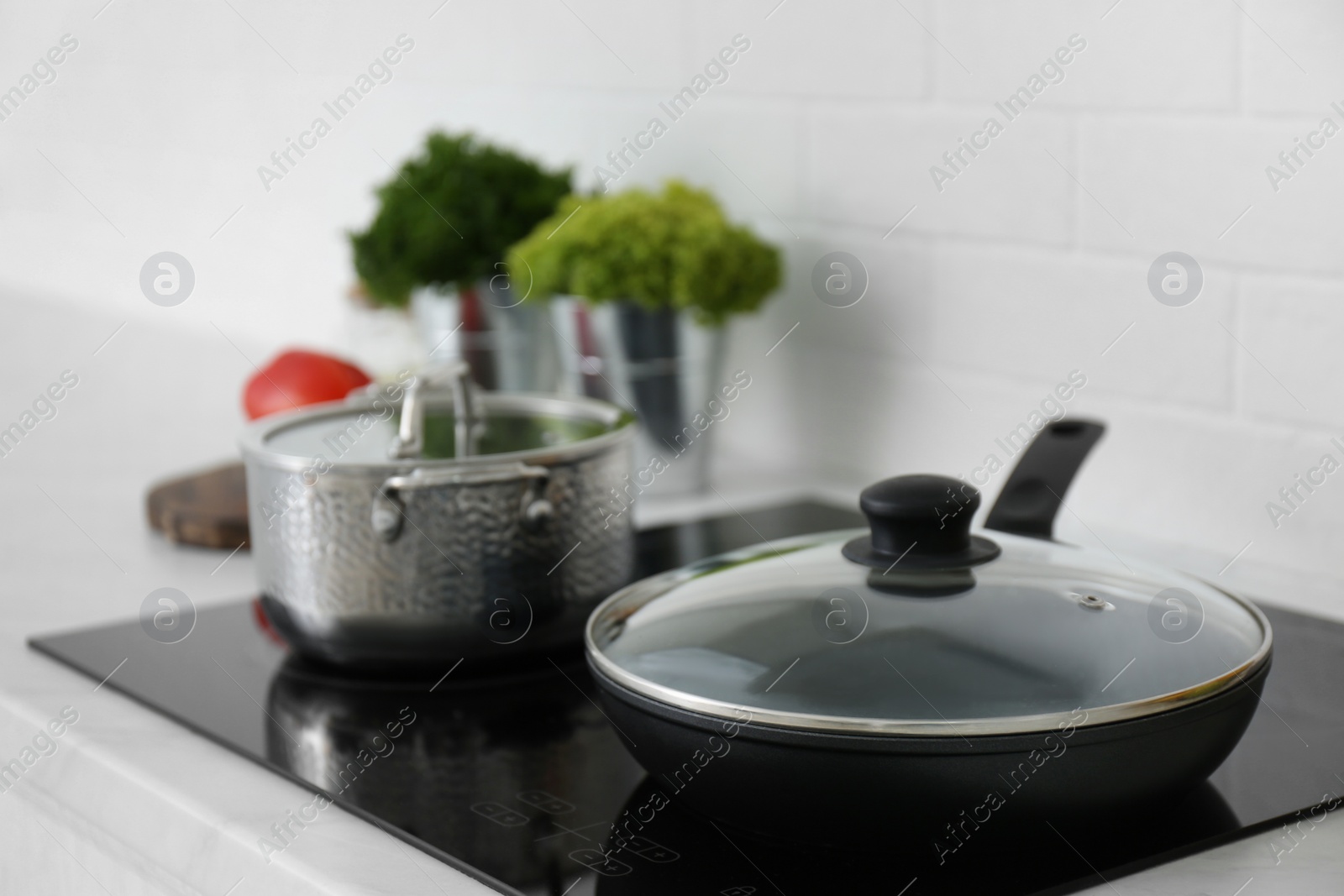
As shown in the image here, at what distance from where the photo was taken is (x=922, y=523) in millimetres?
646

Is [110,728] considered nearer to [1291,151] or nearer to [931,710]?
[931,710]

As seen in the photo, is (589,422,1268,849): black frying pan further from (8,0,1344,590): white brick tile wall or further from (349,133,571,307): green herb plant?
(349,133,571,307): green herb plant

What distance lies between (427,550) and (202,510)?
0.45 m

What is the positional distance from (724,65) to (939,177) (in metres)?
0.27

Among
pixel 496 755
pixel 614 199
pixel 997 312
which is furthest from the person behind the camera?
pixel 614 199

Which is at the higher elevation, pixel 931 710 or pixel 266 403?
pixel 931 710

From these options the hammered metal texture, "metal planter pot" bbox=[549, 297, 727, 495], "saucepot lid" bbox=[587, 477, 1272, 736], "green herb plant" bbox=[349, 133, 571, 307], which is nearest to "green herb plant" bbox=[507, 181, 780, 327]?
"metal planter pot" bbox=[549, 297, 727, 495]

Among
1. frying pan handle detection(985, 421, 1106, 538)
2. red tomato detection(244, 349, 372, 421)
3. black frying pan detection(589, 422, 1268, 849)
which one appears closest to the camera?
black frying pan detection(589, 422, 1268, 849)

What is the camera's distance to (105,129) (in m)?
2.43

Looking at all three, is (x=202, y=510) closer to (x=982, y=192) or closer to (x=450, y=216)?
(x=450, y=216)

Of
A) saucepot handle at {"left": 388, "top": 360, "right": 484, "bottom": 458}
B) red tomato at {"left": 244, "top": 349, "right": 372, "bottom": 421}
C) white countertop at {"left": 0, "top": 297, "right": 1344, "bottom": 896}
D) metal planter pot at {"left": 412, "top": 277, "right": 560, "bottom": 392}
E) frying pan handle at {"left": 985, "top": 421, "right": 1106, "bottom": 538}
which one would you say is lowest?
white countertop at {"left": 0, "top": 297, "right": 1344, "bottom": 896}

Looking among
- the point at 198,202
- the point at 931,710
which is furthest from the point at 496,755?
the point at 198,202

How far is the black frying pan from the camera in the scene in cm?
55

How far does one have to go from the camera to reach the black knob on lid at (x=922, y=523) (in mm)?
643
